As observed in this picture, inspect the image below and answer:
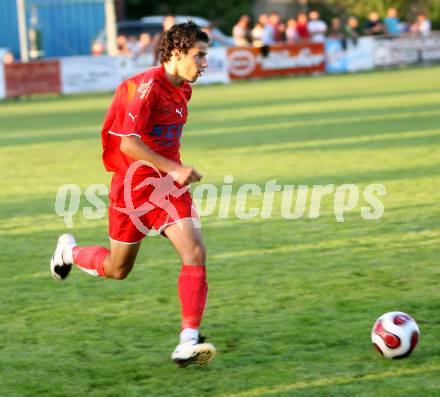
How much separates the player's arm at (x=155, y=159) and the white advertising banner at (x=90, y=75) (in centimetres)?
2621

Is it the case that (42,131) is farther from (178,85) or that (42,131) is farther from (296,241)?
(178,85)

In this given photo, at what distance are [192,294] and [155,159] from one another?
0.72 m

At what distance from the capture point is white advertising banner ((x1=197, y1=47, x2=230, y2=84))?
32.7 m

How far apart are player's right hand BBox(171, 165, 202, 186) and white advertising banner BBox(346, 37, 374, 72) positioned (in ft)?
99.8

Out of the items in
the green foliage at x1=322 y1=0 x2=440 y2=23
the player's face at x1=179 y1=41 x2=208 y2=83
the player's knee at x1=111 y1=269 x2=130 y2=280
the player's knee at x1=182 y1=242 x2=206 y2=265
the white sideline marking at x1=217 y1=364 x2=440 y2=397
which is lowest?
the green foliage at x1=322 y1=0 x2=440 y2=23

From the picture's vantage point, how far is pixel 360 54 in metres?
35.5

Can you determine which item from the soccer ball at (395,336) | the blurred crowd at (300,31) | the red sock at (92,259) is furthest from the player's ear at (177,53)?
the blurred crowd at (300,31)

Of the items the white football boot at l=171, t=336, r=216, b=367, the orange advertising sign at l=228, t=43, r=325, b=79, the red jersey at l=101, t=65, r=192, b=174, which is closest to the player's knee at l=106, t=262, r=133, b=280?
the red jersey at l=101, t=65, r=192, b=174

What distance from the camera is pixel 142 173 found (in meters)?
5.82

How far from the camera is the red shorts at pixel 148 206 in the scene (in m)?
5.72

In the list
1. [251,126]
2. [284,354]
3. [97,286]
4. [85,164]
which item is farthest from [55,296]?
[251,126]

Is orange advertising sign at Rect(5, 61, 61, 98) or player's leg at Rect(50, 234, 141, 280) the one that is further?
orange advertising sign at Rect(5, 61, 61, 98)

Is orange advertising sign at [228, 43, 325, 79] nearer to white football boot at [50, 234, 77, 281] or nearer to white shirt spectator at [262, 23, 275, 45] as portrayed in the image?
white shirt spectator at [262, 23, 275, 45]

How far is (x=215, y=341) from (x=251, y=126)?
1395cm
